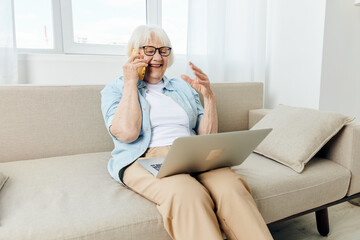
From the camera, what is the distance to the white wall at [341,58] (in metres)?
1.87

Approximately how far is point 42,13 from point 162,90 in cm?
108

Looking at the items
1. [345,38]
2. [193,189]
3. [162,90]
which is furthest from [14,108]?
[345,38]

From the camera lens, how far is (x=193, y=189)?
3.10 feet

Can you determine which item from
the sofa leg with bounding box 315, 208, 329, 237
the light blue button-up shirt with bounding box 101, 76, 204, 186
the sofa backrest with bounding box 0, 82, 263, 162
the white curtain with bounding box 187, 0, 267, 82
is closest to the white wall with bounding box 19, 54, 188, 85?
the sofa backrest with bounding box 0, 82, 263, 162

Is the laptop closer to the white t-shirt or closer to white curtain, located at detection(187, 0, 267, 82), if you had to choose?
the white t-shirt

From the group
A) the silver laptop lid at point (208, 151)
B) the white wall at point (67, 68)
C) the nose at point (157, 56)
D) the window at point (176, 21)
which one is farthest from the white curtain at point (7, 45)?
the silver laptop lid at point (208, 151)

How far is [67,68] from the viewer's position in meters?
1.86

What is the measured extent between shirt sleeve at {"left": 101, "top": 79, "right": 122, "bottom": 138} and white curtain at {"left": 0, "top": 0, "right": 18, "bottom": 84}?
0.71m

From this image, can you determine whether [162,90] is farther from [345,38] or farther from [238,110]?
[345,38]

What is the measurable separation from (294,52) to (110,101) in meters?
1.43

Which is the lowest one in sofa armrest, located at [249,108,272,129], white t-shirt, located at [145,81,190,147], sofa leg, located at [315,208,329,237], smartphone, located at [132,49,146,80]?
sofa leg, located at [315,208,329,237]

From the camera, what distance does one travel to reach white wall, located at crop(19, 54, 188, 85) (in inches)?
69.9

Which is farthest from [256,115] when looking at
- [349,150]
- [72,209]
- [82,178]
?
[72,209]

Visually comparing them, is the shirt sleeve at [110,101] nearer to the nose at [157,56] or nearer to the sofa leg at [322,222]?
the nose at [157,56]
